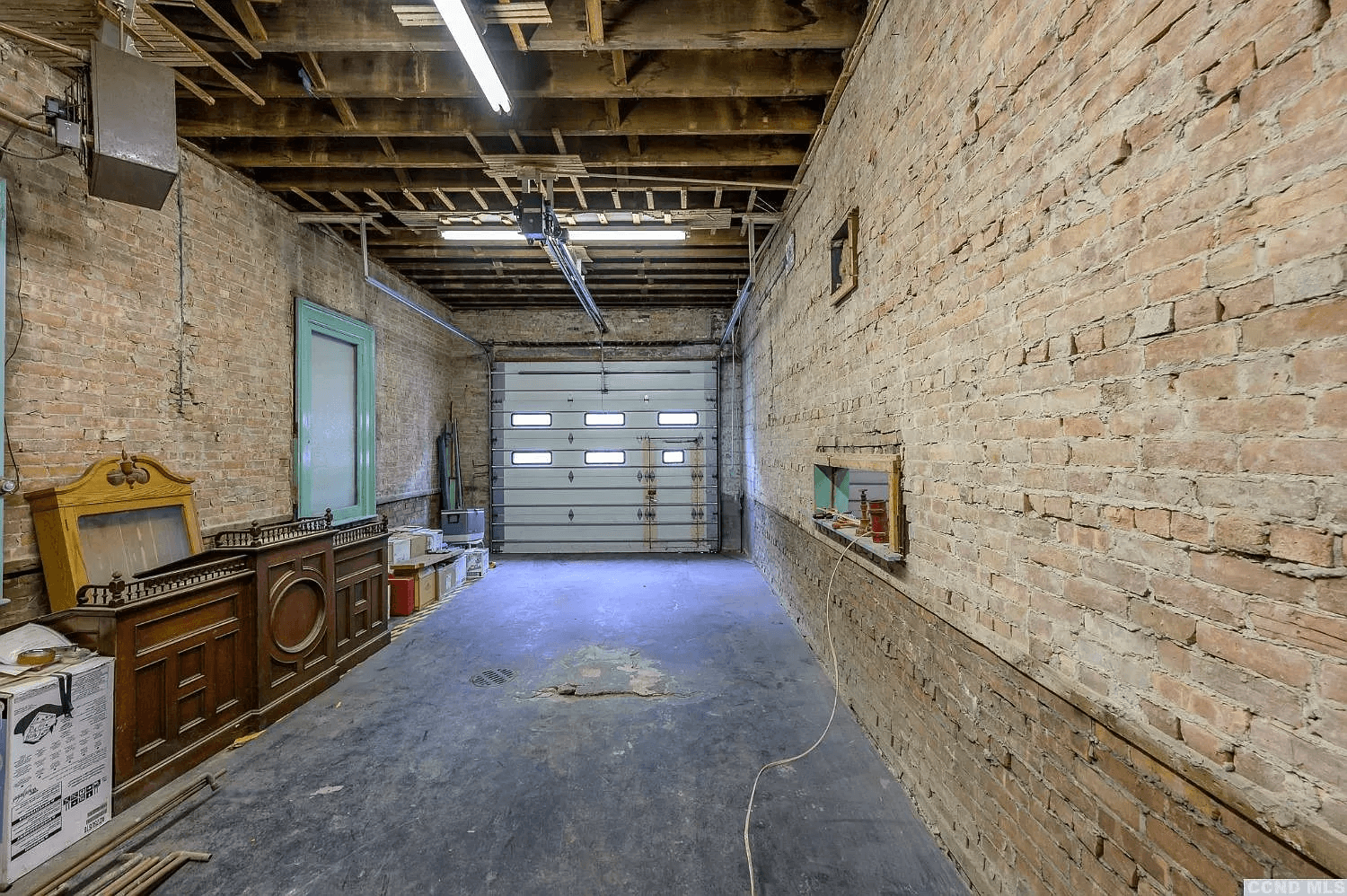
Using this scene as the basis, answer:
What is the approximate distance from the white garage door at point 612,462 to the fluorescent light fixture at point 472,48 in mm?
6056

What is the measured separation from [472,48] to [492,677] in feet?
13.5

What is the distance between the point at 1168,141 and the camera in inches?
52.0

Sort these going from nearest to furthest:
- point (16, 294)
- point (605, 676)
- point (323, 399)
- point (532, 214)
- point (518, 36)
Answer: point (16, 294) → point (518, 36) → point (605, 676) → point (532, 214) → point (323, 399)

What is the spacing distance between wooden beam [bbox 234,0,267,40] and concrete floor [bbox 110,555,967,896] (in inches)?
165

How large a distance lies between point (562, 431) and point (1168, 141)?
857cm

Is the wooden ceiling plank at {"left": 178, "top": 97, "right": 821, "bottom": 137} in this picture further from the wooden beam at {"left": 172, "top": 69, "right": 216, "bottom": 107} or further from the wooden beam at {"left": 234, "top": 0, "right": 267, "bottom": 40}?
the wooden beam at {"left": 234, "top": 0, "right": 267, "bottom": 40}

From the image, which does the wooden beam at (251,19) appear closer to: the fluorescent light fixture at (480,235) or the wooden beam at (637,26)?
the wooden beam at (637,26)

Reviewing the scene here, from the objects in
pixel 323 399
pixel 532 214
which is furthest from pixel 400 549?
pixel 532 214

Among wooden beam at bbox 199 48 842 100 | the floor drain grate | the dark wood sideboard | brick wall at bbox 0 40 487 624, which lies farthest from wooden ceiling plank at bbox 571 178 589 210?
the floor drain grate

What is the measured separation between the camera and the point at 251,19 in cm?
304

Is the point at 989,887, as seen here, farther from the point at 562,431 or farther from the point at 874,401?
the point at 562,431

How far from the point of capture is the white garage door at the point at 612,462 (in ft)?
30.4

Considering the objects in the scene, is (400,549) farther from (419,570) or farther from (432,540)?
(432,540)

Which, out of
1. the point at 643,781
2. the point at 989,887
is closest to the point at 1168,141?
the point at 989,887
